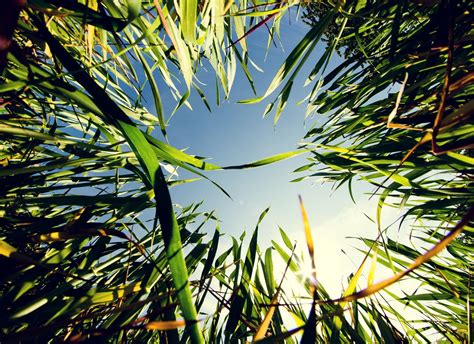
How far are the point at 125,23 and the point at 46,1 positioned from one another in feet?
0.25

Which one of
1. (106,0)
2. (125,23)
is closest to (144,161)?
(125,23)

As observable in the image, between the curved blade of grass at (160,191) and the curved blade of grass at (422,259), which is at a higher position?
the curved blade of grass at (160,191)

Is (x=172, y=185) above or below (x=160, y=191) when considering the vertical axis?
above

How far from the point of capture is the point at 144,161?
0.88ft

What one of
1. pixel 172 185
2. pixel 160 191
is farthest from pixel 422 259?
pixel 172 185

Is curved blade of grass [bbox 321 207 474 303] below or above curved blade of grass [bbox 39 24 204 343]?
below

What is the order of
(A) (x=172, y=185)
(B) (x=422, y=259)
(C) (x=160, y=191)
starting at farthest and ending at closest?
(A) (x=172, y=185), (C) (x=160, y=191), (B) (x=422, y=259)

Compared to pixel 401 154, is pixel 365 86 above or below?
above

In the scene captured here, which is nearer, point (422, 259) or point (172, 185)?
point (422, 259)

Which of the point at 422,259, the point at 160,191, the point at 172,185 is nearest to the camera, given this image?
the point at 422,259

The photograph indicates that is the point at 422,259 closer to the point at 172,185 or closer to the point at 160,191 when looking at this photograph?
the point at 160,191

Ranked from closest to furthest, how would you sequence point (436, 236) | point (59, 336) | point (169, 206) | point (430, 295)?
point (169, 206), point (59, 336), point (430, 295), point (436, 236)

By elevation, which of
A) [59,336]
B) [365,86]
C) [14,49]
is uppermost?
[365,86]

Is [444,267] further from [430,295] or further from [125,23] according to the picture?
[125,23]
